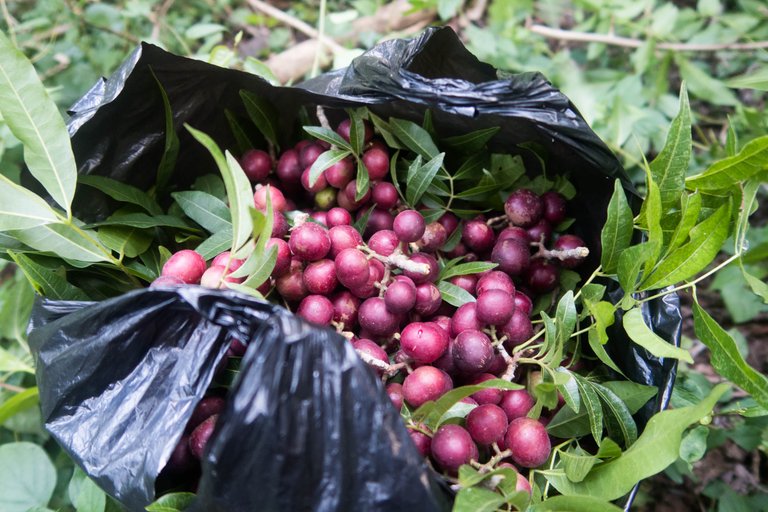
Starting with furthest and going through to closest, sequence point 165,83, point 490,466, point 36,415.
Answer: point 36,415
point 165,83
point 490,466

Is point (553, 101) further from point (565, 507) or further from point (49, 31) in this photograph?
point (49, 31)

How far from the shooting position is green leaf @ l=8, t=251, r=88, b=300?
0.78m

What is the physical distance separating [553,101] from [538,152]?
0.51 ft

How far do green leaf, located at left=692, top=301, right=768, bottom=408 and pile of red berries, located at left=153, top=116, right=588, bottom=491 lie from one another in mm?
206

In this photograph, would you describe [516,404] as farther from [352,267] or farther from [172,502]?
[172,502]

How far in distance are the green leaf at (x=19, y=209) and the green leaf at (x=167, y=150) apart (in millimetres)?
254

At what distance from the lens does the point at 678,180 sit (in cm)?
81

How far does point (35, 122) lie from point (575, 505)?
871mm

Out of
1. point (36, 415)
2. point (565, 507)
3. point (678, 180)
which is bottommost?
point (36, 415)

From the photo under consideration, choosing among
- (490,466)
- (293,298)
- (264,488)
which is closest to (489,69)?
(293,298)

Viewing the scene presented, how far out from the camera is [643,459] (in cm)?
67

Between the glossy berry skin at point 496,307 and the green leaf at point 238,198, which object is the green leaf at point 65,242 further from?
the glossy berry skin at point 496,307

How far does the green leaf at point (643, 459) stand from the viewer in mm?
629

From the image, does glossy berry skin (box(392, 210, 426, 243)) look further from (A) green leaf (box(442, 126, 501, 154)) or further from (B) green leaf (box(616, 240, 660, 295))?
(B) green leaf (box(616, 240, 660, 295))
